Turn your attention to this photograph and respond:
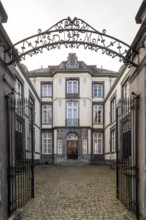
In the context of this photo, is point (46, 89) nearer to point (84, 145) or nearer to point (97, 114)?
point (97, 114)

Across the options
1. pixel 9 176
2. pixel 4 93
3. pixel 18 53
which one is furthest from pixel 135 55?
pixel 9 176

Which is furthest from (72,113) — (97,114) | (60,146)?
(60,146)

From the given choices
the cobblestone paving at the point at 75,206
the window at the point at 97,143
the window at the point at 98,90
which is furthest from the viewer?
the window at the point at 98,90

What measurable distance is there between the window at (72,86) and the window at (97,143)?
5.74m

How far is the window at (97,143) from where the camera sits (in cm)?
3353

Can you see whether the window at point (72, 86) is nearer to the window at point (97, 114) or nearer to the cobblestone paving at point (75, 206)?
the window at point (97, 114)

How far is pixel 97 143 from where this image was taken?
33.7m

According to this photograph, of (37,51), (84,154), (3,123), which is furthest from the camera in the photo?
(84,154)

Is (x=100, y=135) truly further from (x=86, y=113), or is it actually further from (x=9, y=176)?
(x=9, y=176)

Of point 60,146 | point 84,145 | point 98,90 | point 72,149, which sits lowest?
point 72,149

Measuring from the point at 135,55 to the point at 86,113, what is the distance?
26.8m

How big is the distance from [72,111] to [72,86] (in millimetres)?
2953

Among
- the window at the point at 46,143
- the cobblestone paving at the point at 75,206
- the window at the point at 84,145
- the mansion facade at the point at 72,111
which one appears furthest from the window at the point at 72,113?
the cobblestone paving at the point at 75,206

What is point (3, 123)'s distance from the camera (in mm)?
6000
